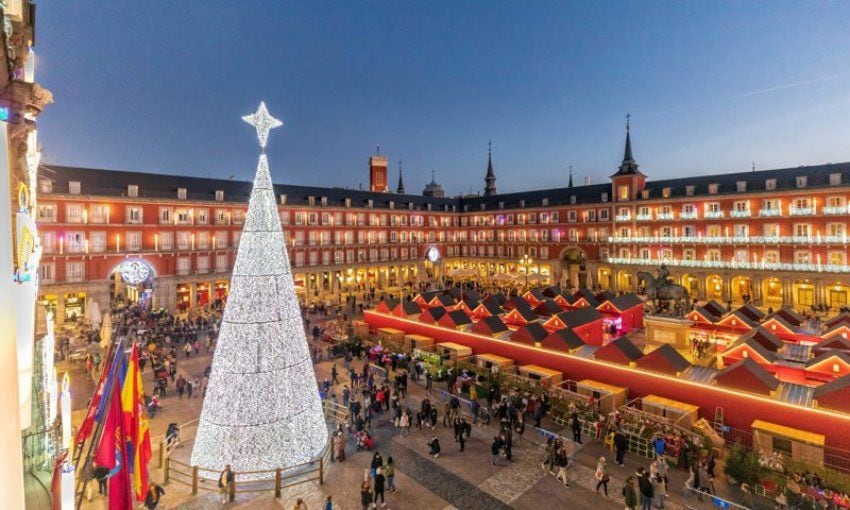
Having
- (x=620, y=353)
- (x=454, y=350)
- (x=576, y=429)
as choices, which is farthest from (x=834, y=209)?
(x=576, y=429)

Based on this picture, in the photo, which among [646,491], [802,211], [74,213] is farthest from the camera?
[802,211]

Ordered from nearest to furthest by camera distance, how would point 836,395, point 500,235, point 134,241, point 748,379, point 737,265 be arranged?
point 836,395 → point 748,379 → point 134,241 → point 737,265 → point 500,235

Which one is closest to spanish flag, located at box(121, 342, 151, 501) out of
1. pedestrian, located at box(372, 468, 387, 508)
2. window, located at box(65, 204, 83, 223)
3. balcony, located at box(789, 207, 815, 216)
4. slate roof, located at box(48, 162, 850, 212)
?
pedestrian, located at box(372, 468, 387, 508)

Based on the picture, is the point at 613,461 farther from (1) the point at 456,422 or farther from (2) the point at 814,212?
(2) the point at 814,212

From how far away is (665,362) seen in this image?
19.0 m

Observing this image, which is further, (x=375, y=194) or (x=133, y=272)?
(x=375, y=194)

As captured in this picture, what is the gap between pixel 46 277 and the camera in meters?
36.9

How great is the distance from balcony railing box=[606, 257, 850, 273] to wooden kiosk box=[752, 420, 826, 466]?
36.7 meters

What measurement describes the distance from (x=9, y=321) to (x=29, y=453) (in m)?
8.04

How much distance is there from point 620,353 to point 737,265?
36.8 meters

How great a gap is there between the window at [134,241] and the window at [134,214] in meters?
1.12

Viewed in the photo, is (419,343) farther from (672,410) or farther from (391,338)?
(672,410)

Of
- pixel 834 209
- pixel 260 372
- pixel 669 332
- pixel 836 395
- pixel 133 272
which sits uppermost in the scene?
pixel 834 209

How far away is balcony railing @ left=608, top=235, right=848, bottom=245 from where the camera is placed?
137 feet
